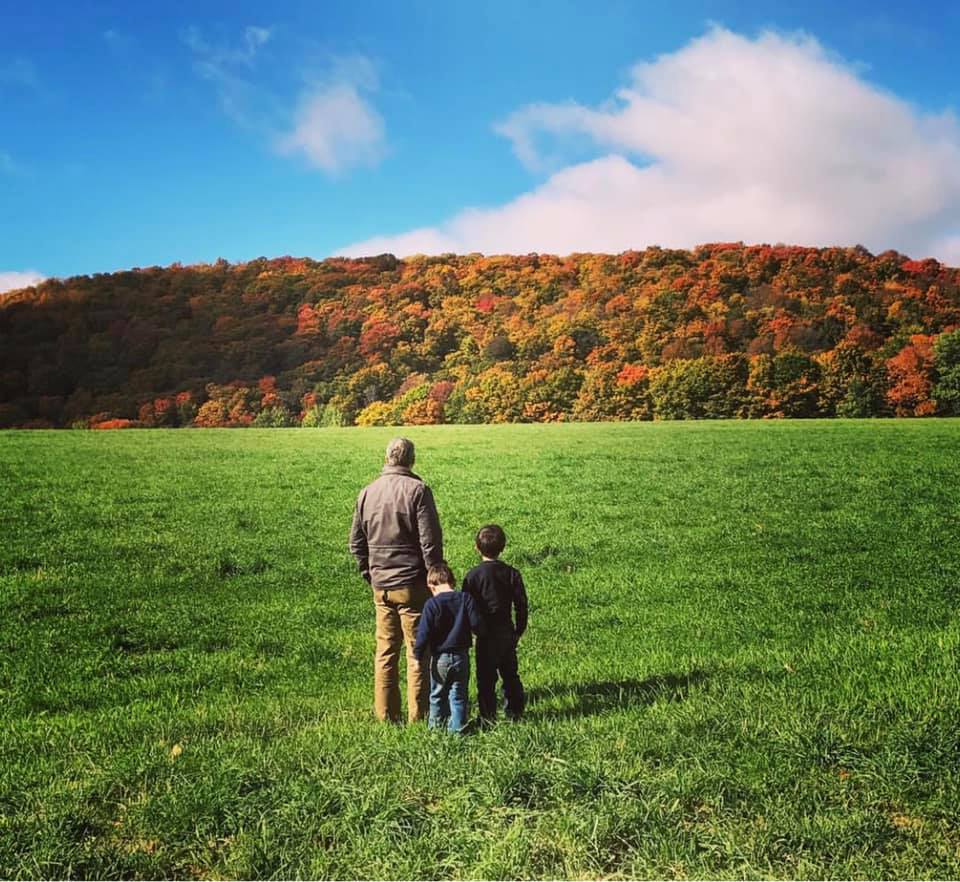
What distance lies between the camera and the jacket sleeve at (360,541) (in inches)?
247

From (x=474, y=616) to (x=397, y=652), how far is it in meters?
1.13

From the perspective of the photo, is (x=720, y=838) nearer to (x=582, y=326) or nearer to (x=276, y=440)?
(x=276, y=440)

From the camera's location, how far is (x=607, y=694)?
6895 mm

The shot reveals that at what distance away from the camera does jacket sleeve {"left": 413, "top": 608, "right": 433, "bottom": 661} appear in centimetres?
563

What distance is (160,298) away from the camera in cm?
4747

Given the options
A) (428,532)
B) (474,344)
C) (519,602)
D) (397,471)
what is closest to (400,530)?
(428,532)

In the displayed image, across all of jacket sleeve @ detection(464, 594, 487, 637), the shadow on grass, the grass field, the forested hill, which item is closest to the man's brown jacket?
jacket sleeve @ detection(464, 594, 487, 637)

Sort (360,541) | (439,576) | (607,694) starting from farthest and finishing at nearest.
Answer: (607,694)
(360,541)
(439,576)

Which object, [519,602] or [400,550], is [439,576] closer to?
[400,550]

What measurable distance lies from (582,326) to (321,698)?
37833 mm

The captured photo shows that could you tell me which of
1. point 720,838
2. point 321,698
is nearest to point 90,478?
point 321,698

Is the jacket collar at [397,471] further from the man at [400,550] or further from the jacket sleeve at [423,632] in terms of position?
the jacket sleeve at [423,632]

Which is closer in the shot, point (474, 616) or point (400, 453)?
point (474, 616)

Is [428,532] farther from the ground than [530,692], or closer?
farther from the ground
